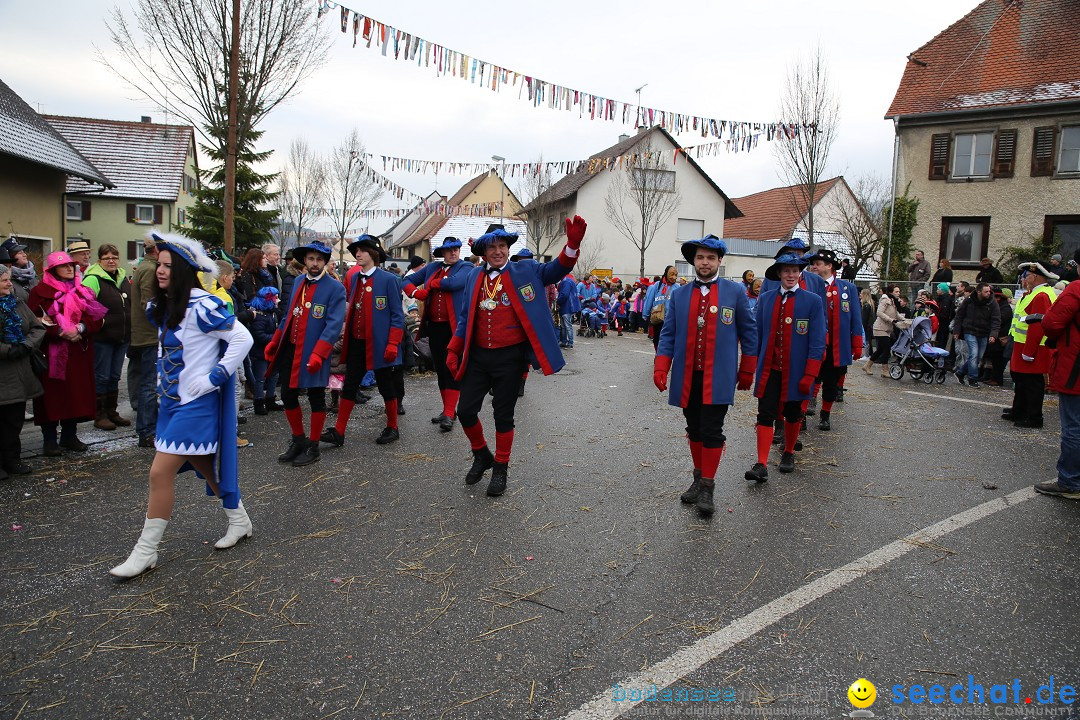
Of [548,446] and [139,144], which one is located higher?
[139,144]

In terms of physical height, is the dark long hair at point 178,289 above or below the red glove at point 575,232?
below


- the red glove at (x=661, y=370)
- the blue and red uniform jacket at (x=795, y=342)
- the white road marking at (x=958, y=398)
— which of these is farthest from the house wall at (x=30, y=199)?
the white road marking at (x=958, y=398)

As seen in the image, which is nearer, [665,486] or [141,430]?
[665,486]

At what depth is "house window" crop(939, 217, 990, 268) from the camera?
23078mm

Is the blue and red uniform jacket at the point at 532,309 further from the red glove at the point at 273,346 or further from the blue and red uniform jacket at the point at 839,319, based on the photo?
the blue and red uniform jacket at the point at 839,319

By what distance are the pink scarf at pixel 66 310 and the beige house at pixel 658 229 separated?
3158cm

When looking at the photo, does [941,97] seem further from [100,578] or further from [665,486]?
[100,578]

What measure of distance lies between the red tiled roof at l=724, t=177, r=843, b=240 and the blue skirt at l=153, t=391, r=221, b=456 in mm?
37241

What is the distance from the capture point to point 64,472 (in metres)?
5.65

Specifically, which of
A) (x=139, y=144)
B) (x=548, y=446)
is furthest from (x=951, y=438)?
(x=139, y=144)

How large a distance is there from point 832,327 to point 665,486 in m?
3.29

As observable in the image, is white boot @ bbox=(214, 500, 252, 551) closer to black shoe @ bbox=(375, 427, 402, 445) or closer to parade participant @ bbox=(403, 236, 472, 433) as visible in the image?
black shoe @ bbox=(375, 427, 402, 445)

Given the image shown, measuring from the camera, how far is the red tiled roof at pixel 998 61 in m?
22.2

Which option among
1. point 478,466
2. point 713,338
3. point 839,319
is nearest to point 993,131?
point 839,319
